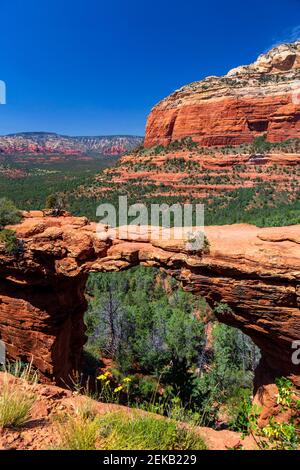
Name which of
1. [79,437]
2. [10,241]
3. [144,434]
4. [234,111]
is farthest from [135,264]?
[234,111]

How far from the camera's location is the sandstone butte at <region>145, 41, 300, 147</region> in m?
61.3

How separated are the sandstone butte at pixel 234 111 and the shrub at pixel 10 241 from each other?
60183 mm

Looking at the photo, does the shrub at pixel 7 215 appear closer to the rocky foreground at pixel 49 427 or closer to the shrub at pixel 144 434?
the rocky foreground at pixel 49 427

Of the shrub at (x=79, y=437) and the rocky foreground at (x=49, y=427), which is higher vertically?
the shrub at (x=79, y=437)

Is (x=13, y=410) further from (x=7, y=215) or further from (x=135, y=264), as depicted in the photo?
(x=7, y=215)

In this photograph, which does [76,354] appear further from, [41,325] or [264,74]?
[264,74]

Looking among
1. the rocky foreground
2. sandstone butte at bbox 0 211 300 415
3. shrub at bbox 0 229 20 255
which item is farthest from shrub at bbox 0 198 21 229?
the rocky foreground

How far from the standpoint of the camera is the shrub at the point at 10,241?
33.1ft

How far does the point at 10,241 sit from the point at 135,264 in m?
4.25

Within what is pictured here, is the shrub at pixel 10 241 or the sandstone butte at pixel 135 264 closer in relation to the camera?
the sandstone butte at pixel 135 264

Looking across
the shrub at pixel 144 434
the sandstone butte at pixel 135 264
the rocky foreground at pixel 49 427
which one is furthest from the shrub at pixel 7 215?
the shrub at pixel 144 434

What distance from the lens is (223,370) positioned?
50.2ft

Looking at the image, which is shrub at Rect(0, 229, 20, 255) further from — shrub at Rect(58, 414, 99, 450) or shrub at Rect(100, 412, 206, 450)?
shrub at Rect(58, 414, 99, 450)
